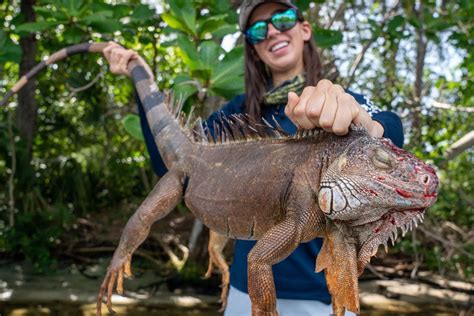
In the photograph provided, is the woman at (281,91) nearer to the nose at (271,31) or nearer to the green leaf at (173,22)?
the nose at (271,31)

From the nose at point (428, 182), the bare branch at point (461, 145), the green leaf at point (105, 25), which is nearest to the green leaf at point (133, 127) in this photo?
the green leaf at point (105, 25)

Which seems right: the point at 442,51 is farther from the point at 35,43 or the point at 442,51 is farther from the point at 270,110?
the point at 270,110

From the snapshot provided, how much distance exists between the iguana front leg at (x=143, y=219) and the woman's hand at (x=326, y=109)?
2.26ft

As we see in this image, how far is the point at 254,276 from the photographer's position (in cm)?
136

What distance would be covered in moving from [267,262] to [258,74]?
1.26 m

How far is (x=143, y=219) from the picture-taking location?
6.31 feet

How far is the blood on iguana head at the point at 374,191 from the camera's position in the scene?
1.19m

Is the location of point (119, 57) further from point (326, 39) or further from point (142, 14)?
point (326, 39)

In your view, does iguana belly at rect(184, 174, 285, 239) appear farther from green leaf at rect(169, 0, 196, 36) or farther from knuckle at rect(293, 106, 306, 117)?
green leaf at rect(169, 0, 196, 36)

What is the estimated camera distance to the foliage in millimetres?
4336

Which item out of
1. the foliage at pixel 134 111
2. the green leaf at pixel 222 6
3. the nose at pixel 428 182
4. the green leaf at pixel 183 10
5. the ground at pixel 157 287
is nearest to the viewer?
the nose at pixel 428 182

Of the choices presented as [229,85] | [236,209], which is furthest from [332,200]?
[229,85]

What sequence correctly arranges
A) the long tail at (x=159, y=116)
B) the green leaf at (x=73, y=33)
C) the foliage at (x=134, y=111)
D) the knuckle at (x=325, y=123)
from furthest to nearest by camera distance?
the foliage at (x=134, y=111) → the green leaf at (x=73, y=33) → the long tail at (x=159, y=116) → the knuckle at (x=325, y=123)

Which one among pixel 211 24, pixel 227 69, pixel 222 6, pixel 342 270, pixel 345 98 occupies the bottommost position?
pixel 342 270
